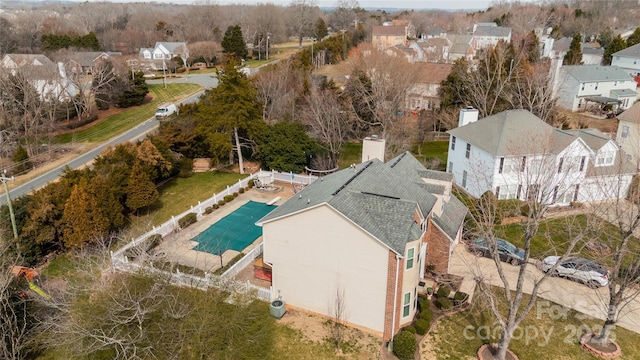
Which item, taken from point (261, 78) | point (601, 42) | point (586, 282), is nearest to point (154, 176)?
point (261, 78)

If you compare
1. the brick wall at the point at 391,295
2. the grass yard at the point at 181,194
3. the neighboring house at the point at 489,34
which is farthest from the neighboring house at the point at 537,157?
the neighboring house at the point at 489,34

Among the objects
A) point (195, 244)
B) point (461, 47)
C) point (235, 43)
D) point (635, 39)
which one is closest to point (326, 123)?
point (195, 244)

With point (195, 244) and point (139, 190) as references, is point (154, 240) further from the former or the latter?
point (139, 190)

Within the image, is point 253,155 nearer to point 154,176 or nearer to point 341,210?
point 154,176

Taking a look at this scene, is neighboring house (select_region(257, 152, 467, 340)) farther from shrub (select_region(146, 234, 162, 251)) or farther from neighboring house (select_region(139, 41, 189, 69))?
neighboring house (select_region(139, 41, 189, 69))

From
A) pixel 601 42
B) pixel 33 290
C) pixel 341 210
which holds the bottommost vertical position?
pixel 33 290

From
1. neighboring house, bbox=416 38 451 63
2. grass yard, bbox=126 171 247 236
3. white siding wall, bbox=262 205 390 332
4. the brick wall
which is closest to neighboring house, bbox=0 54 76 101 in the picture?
grass yard, bbox=126 171 247 236
